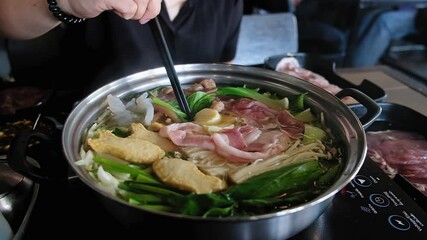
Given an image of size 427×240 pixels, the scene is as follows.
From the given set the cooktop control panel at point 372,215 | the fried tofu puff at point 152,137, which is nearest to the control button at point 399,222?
the cooktop control panel at point 372,215

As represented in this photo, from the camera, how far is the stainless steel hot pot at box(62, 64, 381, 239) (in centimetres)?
74

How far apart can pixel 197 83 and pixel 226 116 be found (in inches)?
7.6

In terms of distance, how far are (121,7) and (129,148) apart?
0.40 m

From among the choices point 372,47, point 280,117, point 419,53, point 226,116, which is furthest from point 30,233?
point 419,53

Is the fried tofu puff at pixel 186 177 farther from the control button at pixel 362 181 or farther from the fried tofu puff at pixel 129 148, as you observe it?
the control button at pixel 362 181

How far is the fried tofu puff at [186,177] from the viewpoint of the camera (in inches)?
33.7

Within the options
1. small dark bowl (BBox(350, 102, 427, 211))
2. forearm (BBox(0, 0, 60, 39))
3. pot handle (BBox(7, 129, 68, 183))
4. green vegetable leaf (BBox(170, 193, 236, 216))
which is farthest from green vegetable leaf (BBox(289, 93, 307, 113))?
forearm (BBox(0, 0, 60, 39))

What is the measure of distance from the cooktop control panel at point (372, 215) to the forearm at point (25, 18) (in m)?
0.96

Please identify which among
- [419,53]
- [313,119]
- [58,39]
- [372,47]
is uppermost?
[313,119]

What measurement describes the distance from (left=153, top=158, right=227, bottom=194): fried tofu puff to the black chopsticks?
0.88ft

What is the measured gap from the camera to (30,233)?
37.3 inches

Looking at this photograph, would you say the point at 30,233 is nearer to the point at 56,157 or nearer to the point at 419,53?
the point at 56,157

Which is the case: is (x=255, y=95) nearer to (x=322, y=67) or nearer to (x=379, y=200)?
(x=379, y=200)

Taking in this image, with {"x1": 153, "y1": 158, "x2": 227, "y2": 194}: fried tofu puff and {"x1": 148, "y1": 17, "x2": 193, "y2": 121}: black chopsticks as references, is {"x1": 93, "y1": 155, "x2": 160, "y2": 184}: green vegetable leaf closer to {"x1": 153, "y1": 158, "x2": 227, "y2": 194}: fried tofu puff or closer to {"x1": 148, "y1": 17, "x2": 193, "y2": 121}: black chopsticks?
{"x1": 153, "y1": 158, "x2": 227, "y2": 194}: fried tofu puff
